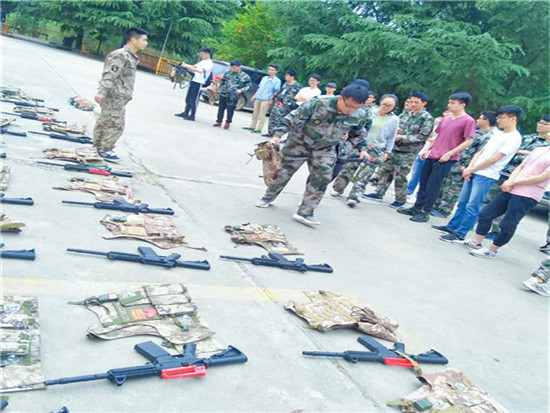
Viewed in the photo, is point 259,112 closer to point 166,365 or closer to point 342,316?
point 342,316

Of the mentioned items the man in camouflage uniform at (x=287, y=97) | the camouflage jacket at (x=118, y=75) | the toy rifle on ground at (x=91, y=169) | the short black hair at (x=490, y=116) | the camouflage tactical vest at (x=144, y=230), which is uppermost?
the short black hair at (x=490, y=116)

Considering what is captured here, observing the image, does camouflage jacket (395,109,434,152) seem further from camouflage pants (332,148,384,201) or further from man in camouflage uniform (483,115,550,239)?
man in camouflage uniform (483,115,550,239)

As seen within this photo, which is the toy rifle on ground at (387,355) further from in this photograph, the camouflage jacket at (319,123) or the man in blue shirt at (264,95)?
the man in blue shirt at (264,95)

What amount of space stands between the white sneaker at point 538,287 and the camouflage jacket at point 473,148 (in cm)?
288

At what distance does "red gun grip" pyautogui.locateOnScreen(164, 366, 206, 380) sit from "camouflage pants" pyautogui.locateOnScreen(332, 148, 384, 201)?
537 centimetres

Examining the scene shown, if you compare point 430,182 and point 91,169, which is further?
point 430,182

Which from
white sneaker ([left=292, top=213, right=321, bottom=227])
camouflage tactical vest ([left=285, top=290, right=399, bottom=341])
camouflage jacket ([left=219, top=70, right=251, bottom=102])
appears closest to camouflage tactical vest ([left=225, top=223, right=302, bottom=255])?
white sneaker ([left=292, top=213, right=321, bottom=227])

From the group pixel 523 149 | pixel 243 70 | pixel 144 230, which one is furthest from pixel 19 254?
pixel 243 70

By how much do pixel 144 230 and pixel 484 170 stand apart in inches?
184

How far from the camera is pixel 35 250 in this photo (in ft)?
12.0

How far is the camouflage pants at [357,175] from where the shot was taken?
767 centimetres

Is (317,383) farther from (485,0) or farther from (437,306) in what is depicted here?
(485,0)

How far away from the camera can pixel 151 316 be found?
10.2 ft

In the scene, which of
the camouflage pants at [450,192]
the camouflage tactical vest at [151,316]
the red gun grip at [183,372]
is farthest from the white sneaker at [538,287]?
the red gun grip at [183,372]
